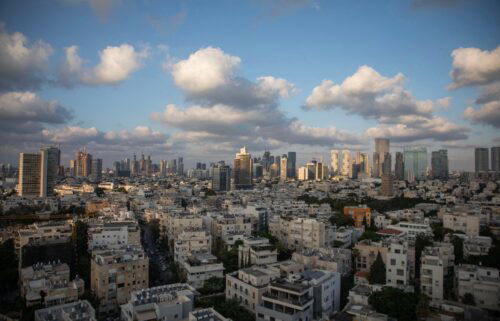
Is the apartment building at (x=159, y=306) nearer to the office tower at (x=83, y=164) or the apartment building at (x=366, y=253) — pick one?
the apartment building at (x=366, y=253)

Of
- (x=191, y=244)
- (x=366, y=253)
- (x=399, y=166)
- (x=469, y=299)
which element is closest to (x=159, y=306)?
(x=191, y=244)

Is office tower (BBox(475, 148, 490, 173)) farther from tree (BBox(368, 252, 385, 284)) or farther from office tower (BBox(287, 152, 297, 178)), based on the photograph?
office tower (BBox(287, 152, 297, 178))

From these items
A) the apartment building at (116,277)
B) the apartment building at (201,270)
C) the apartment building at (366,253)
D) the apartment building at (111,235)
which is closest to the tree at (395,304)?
the apartment building at (366,253)

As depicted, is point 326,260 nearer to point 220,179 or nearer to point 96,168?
point 220,179

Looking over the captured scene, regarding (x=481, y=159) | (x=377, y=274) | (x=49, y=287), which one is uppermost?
(x=481, y=159)

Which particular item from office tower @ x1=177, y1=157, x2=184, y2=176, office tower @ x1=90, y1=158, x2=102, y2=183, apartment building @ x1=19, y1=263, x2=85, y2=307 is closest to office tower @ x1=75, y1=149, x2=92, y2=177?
office tower @ x1=90, y1=158, x2=102, y2=183
